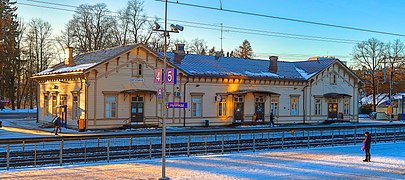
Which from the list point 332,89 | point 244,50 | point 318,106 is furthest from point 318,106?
point 244,50

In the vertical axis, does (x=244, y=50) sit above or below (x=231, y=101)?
above

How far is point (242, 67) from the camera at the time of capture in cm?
4434

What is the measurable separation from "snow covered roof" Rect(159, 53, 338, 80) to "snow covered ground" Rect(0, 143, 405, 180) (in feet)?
63.1

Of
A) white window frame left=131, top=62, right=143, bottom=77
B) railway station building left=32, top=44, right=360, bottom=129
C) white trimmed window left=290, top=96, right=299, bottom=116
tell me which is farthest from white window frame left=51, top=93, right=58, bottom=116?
white trimmed window left=290, top=96, right=299, bottom=116

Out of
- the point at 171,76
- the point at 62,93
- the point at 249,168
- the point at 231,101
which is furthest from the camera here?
the point at 231,101

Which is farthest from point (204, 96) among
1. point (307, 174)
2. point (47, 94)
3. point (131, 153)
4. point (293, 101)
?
point (307, 174)

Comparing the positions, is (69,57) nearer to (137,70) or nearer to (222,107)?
(137,70)

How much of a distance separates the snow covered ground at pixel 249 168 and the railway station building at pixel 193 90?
15.3 meters

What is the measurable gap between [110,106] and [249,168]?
20.0m

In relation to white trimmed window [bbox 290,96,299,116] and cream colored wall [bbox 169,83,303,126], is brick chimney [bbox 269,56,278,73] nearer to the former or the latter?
cream colored wall [bbox 169,83,303,126]

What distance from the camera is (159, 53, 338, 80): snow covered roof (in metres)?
40.2

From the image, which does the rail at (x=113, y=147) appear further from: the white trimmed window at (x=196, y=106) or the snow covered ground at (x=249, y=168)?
the white trimmed window at (x=196, y=106)

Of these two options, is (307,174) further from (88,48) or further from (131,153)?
(88,48)

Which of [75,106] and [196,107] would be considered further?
[196,107]
